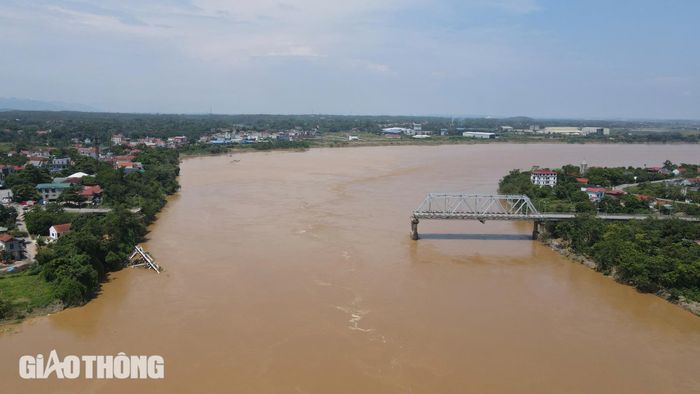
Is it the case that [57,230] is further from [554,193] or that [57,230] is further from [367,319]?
[554,193]

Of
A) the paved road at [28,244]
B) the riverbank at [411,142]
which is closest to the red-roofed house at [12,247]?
the paved road at [28,244]

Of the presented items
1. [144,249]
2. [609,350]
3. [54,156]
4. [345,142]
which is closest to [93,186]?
[144,249]

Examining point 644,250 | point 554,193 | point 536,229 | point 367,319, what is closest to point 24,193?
point 367,319

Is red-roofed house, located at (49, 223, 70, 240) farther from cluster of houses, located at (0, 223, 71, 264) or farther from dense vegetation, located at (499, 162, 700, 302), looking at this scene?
dense vegetation, located at (499, 162, 700, 302)

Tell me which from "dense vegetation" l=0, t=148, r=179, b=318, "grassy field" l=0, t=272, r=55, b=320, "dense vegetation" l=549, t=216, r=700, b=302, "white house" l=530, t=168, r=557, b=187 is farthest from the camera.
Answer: "white house" l=530, t=168, r=557, b=187

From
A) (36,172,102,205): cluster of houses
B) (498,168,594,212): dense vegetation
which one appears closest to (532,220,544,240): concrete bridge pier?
(498,168,594,212): dense vegetation

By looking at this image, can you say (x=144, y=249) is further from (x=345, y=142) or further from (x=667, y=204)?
(x=345, y=142)
